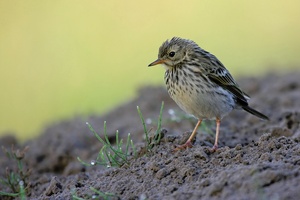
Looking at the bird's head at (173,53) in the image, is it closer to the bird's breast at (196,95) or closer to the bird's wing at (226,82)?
the bird's breast at (196,95)

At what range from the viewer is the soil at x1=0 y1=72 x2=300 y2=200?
411 cm

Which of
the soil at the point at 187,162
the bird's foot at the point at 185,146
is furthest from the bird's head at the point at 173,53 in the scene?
the bird's foot at the point at 185,146

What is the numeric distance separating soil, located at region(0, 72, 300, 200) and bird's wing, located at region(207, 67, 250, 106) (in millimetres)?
406

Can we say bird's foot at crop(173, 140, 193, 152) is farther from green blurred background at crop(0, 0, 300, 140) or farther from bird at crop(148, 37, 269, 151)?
green blurred background at crop(0, 0, 300, 140)

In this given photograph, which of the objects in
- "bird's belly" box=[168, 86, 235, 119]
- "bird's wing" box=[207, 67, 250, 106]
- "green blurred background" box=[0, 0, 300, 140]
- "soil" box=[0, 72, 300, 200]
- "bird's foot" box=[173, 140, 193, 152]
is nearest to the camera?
"soil" box=[0, 72, 300, 200]

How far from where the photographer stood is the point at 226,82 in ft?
20.4

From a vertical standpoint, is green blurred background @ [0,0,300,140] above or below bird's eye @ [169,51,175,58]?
above

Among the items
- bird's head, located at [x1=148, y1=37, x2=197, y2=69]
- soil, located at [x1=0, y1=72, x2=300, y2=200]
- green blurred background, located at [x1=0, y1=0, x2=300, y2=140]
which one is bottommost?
soil, located at [x1=0, y1=72, x2=300, y2=200]

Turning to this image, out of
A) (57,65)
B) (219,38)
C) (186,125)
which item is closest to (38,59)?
(57,65)

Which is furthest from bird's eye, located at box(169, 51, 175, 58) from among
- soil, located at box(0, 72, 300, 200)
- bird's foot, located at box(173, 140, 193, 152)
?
bird's foot, located at box(173, 140, 193, 152)

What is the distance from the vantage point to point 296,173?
4.11 m

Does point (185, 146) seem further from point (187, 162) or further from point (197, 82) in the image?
point (197, 82)

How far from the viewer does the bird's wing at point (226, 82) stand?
606 centimetres

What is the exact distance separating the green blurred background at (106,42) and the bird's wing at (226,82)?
6846mm
